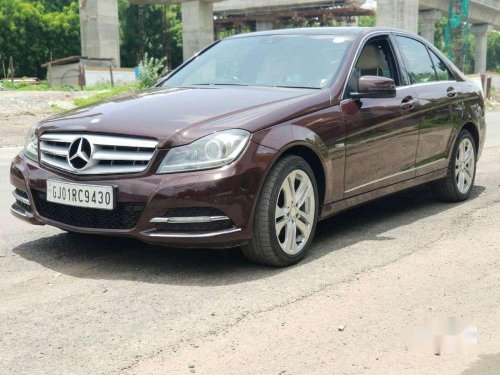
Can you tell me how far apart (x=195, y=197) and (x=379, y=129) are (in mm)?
1945

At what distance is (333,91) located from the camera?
518 centimetres

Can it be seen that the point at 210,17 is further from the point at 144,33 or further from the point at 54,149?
the point at 54,149

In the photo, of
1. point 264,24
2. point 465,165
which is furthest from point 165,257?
point 264,24

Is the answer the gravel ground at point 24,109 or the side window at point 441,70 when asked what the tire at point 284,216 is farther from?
the gravel ground at point 24,109

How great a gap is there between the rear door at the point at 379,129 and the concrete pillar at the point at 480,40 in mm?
59840

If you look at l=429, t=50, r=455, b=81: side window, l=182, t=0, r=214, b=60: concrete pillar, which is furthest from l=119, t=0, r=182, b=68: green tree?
l=429, t=50, r=455, b=81: side window

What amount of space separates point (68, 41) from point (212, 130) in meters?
61.0

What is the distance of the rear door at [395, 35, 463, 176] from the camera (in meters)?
6.24

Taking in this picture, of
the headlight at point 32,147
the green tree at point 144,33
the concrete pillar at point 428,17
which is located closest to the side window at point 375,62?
the headlight at point 32,147

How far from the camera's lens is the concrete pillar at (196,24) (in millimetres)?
41781

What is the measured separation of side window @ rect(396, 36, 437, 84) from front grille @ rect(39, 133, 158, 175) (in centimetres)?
296

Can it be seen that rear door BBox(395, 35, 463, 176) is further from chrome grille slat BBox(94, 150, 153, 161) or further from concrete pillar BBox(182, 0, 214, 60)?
concrete pillar BBox(182, 0, 214, 60)

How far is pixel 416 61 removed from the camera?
6539 mm

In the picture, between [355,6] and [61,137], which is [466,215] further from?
[355,6]
